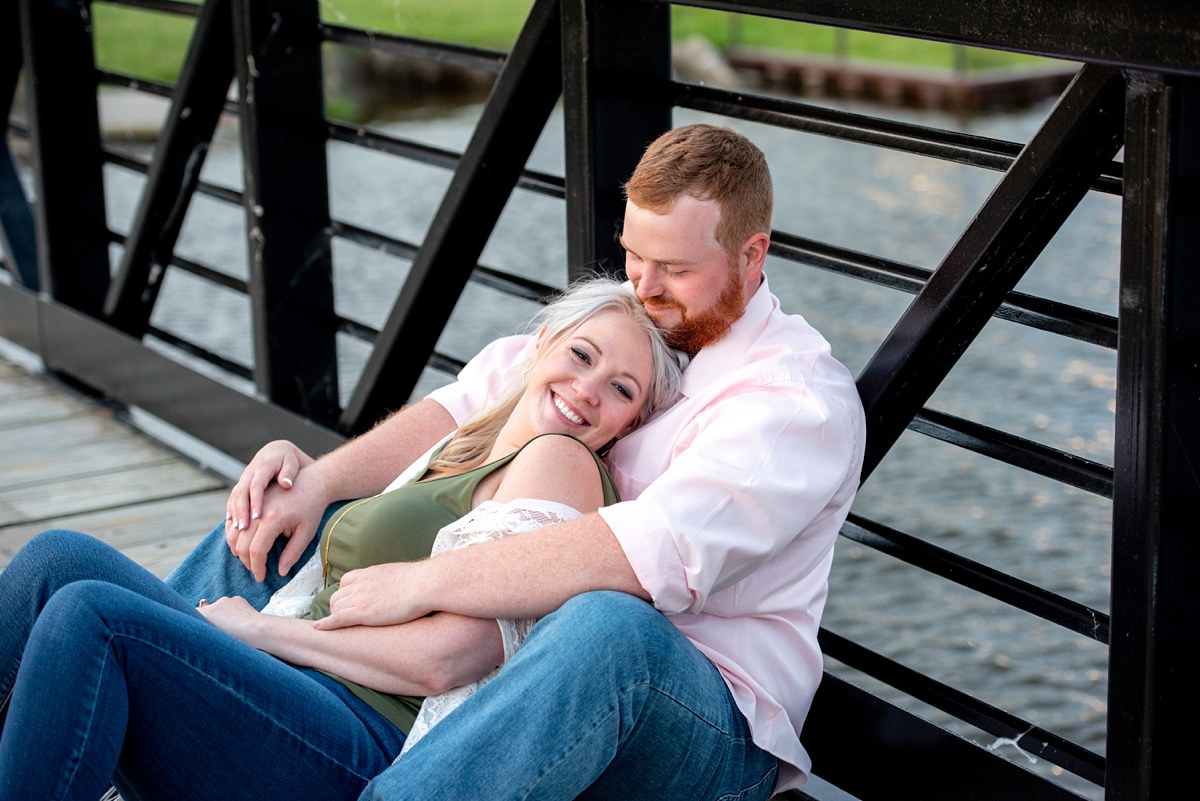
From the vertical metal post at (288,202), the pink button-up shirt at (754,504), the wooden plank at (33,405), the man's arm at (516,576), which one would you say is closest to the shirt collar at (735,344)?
the pink button-up shirt at (754,504)

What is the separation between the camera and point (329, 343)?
3.84 metres

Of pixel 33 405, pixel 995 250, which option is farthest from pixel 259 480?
pixel 33 405

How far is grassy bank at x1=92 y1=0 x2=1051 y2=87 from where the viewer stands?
16531mm

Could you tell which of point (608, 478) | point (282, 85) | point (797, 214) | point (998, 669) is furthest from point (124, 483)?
point (797, 214)

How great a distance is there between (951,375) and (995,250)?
5101 millimetres

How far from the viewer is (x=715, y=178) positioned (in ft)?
6.51

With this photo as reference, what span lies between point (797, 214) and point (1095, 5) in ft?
28.7

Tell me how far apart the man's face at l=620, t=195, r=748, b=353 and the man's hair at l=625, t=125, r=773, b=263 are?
1cm

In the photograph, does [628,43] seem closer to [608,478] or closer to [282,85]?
[608,478]

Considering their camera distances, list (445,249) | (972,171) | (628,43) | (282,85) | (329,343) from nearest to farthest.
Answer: (628,43), (445,249), (282,85), (329,343), (972,171)

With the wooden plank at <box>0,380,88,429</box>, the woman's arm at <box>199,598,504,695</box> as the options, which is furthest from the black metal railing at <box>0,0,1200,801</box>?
the woman's arm at <box>199,598,504,695</box>

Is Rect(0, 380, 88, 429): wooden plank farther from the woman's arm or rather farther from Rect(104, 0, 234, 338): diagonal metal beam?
the woman's arm

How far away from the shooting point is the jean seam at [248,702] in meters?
1.84

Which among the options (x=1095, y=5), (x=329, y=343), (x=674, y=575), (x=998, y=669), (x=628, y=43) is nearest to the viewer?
(x=1095, y=5)
